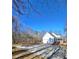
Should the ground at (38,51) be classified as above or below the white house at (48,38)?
below

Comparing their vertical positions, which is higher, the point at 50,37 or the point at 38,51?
the point at 50,37

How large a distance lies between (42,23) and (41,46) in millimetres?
237

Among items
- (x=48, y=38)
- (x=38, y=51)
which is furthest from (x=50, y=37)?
(x=38, y=51)

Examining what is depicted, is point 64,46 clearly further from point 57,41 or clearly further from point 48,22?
point 48,22

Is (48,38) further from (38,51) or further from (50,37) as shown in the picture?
(38,51)

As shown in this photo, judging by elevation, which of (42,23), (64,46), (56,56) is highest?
(42,23)

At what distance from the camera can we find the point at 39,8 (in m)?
1.57

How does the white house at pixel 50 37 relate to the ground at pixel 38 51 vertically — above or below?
above

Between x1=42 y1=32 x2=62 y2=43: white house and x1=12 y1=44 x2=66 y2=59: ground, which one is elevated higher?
x1=42 y1=32 x2=62 y2=43: white house

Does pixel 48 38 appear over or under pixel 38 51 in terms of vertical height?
over
